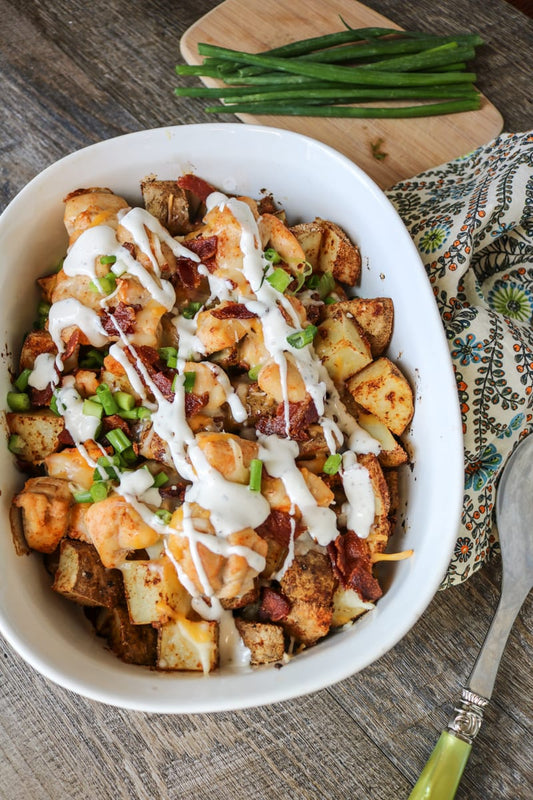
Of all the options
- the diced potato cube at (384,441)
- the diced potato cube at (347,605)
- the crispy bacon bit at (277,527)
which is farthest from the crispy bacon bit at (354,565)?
the diced potato cube at (384,441)

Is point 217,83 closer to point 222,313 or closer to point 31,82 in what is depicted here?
point 31,82

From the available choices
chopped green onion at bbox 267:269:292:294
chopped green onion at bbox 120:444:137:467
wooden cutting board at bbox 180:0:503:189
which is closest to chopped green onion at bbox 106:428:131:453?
chopped green onion at bbox 120:444:137:467

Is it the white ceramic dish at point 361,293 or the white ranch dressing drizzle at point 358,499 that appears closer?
the white ceramic dish at point 361,293

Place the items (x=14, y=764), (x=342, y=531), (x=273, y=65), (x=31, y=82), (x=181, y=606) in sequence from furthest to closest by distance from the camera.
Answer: (x=31, y=82) → (x=273, y=65) → (x=14, y=764) → (x=342, y=531) → (x=181, y=606)

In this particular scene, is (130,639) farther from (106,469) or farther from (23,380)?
(23,380)

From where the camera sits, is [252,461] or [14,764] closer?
[252,461]

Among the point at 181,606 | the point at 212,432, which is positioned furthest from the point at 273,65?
the point at 181,606

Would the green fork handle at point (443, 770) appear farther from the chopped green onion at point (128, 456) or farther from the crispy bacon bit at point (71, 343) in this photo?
the crispy bacon bit at point (71, 343)

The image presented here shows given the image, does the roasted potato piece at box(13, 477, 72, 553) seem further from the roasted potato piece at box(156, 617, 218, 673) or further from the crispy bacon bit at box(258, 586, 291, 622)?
the crispy bacon bit at box(258, 586, 291, 622)
